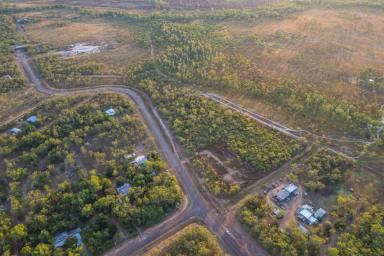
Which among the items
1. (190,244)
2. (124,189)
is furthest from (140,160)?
(190,244)

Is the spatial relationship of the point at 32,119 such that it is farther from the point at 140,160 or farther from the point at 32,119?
the point at 140,160

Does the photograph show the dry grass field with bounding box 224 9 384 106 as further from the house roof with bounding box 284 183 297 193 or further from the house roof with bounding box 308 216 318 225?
the house roof with bounding box 308 216 318 225

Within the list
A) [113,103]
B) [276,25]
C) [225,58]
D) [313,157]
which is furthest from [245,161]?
[276,25]

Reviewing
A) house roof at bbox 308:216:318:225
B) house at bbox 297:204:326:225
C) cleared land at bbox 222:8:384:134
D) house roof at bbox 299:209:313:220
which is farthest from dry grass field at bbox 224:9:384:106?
house roof at bbox 308:216:318:225

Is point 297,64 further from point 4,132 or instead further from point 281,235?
point 4,132

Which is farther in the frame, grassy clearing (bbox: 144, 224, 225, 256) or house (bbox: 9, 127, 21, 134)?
house (bbox: 9, 127, 21, 134)
